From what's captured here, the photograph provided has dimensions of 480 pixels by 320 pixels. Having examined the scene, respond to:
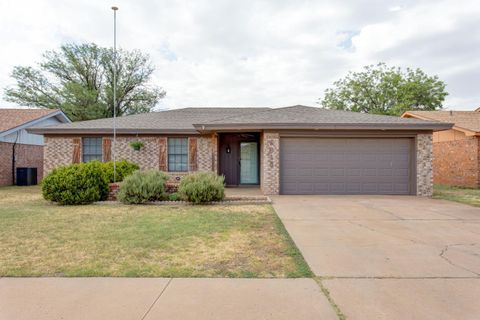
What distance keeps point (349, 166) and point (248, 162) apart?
463cm

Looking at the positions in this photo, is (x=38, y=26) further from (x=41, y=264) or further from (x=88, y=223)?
(x=41, y=264)

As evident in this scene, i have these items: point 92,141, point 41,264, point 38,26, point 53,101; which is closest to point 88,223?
point 41,264

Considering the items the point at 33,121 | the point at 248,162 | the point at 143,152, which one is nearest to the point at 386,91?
the point at 248,162

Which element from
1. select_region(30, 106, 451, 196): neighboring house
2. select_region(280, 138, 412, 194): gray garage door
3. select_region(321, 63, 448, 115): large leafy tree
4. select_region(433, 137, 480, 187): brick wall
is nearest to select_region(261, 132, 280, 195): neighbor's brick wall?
select_region(30, 106, 451, 196): neighboring house

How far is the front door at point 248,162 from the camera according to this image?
1375 centimetres

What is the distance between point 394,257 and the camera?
4.14 metres

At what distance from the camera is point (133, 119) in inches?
570

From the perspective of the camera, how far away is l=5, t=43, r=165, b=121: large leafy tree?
1049 inches

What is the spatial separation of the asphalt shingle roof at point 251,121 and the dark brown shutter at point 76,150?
0.49 meters

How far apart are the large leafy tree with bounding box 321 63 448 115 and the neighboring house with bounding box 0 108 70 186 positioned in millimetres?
26894

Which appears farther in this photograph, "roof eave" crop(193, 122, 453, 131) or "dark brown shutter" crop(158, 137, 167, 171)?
"dark brown shutter" crop(158, 137, 167, 171)

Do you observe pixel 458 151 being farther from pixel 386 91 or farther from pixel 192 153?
pixel 386 91
